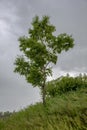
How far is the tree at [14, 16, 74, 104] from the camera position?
85.1 ft

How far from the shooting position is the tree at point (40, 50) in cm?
2594

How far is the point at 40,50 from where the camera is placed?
85.4ft

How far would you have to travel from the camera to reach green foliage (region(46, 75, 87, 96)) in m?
27.6

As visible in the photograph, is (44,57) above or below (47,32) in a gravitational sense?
below

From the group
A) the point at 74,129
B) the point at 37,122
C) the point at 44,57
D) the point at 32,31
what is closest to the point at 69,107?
the point at 37,122

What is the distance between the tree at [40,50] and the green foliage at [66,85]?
1.92 m

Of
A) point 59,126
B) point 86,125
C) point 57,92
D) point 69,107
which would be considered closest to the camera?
point 86,125

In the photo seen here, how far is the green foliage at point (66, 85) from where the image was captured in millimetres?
27594

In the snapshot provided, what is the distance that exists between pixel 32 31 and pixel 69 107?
501 inches

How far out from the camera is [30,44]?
85.3 feet

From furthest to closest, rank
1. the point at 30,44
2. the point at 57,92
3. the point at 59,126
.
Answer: the point at 57,92
the point at 30,44
the point at 59,126

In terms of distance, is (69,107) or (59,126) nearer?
(59,126)

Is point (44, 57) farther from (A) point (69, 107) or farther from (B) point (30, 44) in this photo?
(A) point (69, 107)

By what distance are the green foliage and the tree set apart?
75.6 inches
